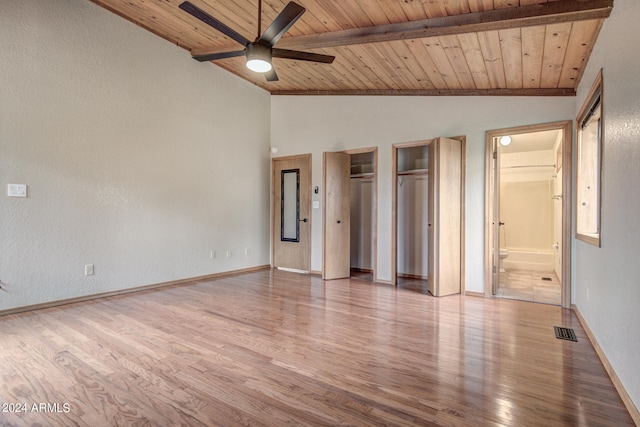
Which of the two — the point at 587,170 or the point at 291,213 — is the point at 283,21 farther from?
the point at 291,213

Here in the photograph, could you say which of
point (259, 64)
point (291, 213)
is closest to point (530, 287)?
point (291, 213)

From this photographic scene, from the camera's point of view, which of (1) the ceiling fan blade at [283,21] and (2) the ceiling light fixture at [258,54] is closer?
(1) the ceiling fan blade at [283,21]

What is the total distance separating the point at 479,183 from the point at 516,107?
984mm

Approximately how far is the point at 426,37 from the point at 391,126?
1.87 m

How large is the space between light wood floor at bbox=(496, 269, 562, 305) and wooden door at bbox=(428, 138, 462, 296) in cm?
67

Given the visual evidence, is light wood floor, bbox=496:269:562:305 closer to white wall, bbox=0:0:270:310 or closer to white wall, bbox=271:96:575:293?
white wall, bbox=271:96:575:293

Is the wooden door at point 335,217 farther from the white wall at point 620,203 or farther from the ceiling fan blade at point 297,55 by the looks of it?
the white wall at point 620,203

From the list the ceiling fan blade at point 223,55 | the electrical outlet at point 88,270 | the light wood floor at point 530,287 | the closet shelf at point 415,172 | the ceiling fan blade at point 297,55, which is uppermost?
the ceiling fan blade at point 223,55

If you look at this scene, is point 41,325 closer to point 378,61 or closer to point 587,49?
point 378,61

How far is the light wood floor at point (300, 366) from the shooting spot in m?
1.68

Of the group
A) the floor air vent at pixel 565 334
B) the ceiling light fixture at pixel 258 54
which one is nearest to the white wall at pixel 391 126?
the floor air vent at pixel 565 334

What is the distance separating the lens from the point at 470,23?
2.76 metres

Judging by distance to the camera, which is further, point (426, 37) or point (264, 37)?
point (426, 37)

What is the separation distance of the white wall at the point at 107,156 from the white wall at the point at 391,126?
1.08 metres
